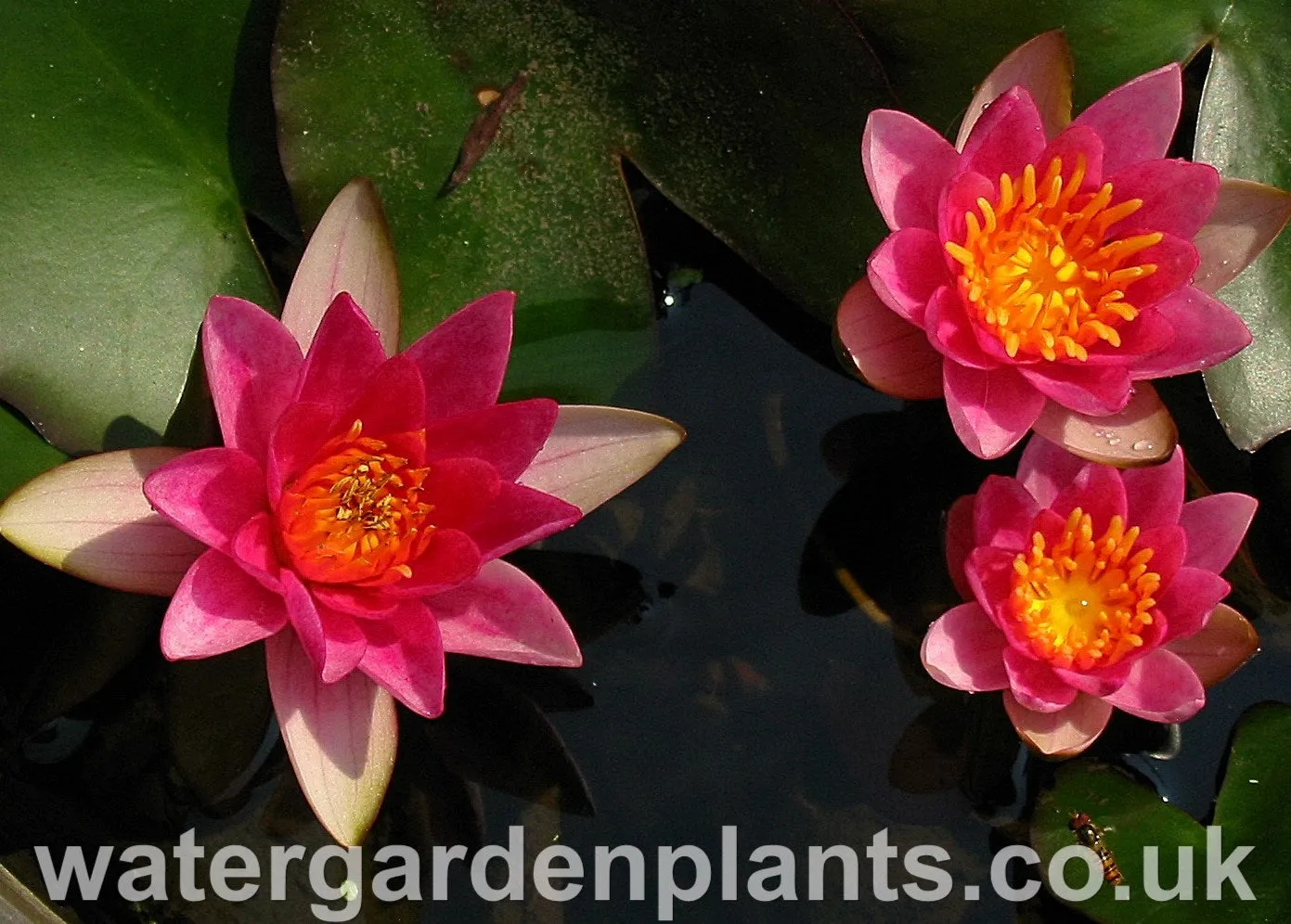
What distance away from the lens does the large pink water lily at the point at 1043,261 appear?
5.61ft

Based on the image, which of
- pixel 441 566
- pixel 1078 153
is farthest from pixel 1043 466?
pixel 441 566

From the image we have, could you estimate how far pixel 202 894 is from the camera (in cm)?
189

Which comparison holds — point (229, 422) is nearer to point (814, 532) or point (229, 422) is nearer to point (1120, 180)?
point (814, 532)

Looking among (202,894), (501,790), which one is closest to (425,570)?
(501,790)

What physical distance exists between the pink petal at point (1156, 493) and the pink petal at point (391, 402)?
1.23 meters

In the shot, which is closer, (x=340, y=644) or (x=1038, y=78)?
(x=340, y=644)

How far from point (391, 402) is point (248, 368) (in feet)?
0.65

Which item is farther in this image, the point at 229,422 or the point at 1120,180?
the point at 1120,180

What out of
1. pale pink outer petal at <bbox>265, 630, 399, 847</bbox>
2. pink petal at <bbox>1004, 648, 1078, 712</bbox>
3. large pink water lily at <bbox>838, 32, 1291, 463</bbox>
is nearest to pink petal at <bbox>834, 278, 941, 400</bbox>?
large pink water lily at <bbox>838, 32, 1291, 463</bbox>

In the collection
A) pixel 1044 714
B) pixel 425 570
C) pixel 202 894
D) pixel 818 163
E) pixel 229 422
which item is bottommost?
pixel 202 894

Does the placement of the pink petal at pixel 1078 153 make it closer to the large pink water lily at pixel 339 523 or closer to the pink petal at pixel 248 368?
the large pink water lily at pixel 339 523

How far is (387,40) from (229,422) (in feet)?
2.64

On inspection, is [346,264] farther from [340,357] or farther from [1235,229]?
[1235,229]

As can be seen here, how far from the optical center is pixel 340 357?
1.46 m
